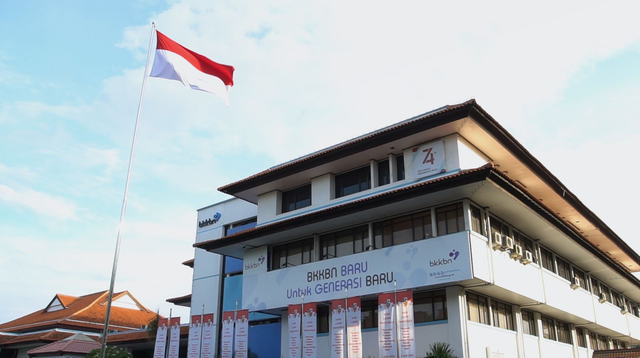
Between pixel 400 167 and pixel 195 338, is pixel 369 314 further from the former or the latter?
pixel 195 338

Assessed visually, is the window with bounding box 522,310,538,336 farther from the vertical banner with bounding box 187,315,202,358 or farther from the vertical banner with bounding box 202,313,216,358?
the vertical banner with bounding box 187,315,202,358

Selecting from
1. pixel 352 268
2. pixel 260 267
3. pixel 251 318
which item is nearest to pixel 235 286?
pixel 251 318

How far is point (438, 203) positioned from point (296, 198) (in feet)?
28.5

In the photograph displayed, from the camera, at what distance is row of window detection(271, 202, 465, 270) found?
22156mm

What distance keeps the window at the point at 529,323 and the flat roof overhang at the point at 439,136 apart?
5402 millimetres

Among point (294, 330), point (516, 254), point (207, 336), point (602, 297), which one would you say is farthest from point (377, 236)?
point (602, 297)

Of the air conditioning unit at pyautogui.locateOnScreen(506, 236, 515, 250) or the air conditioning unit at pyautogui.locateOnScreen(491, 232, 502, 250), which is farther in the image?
the air conditioning unit at pyautogui.locateOnScreen(506, 236, 515, 250)

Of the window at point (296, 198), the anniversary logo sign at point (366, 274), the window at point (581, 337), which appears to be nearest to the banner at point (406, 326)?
the anniversary logo sign at point (366, 274)

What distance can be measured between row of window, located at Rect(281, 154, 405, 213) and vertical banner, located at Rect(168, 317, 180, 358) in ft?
25.5

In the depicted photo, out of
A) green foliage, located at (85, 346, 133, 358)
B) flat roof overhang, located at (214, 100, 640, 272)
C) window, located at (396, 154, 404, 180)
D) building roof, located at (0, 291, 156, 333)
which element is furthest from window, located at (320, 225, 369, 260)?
building roof, located at (0, 291, 156, 333)

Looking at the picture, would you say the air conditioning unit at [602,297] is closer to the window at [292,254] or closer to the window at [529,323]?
the window at [529,323]

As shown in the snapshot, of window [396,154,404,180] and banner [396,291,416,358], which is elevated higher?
window [396,154,404,180]

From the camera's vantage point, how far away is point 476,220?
2219 centimetres

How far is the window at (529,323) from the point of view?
2547 cm
